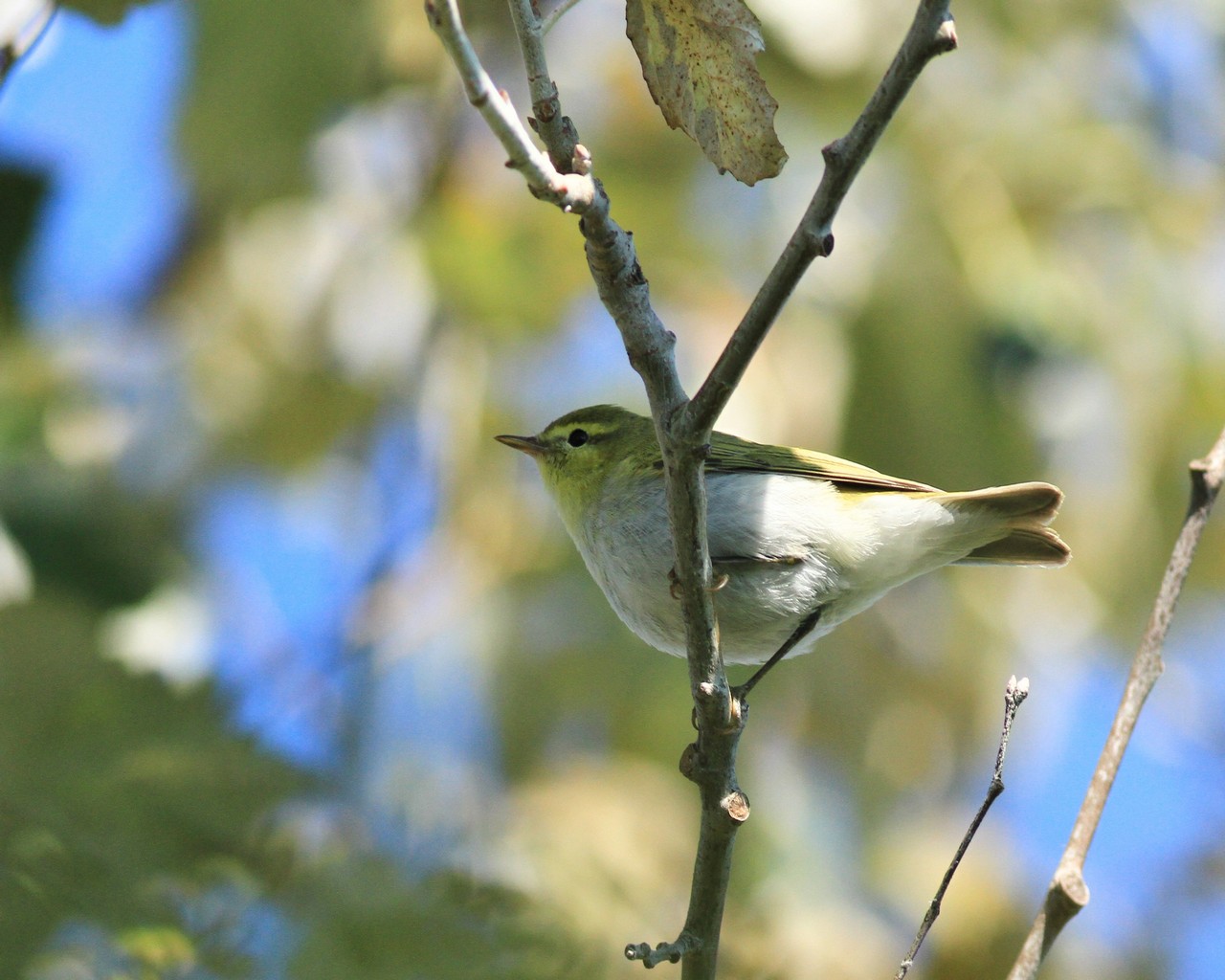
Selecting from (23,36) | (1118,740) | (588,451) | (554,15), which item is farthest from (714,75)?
(588,451)

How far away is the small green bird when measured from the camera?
9.93ft

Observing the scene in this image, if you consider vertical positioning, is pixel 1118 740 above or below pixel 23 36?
below

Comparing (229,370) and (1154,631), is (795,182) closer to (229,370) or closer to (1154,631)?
(229,370)

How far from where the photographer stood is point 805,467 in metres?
3.29

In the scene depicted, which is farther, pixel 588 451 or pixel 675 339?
pixel 588 451

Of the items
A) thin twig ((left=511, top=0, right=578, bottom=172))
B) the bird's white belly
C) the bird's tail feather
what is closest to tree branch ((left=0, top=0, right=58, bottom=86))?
thin twig ((left=511, top=0, right=578, bottom=172))

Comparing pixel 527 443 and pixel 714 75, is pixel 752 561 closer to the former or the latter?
pixel 527 443

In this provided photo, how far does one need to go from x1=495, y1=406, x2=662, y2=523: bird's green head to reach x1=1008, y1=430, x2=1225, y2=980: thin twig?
1677 millimetres

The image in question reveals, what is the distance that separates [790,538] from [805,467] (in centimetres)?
30

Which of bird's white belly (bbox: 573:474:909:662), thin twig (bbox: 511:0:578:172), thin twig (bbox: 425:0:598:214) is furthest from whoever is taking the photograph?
bird's white belly (bbox: 573:474:909:662)

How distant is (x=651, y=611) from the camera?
3023mm

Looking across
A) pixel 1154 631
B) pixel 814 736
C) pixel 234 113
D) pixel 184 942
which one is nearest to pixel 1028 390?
pixel 814 736

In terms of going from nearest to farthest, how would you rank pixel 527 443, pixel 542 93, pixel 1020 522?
pixel 542 93
pixel 1020 522
pixel 527 443

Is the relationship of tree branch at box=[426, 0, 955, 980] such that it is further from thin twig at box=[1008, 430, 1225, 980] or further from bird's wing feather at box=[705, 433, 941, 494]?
bird's wing feather at box=[705, 433, 941, 494]
